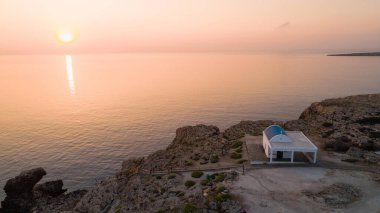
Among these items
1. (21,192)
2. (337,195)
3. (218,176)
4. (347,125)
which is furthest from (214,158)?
(347,125)

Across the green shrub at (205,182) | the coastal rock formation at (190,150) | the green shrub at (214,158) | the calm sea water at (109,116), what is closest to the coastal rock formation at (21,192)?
the calm sea water at (109,116)

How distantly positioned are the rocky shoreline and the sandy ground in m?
2.05

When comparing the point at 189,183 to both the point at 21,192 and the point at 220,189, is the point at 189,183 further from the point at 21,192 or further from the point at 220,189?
the point at 21,192

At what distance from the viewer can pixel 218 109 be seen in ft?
347

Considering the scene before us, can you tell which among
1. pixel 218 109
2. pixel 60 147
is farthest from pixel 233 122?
pixel 60 147

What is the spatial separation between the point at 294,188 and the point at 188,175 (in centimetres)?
1537

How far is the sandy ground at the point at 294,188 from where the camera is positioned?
3431 centimetres

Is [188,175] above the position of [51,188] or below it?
above

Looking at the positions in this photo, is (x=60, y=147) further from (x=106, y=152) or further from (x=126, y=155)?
(x=126, y=155)

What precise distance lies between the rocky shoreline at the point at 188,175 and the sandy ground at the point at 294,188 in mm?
2048

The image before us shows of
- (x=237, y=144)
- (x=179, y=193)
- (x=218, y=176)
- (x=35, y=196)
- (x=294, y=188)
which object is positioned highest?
(x=237, y=144)

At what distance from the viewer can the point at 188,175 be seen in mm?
45375

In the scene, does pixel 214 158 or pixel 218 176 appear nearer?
pixel 218 176

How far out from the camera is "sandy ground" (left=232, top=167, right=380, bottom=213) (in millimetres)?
34312
